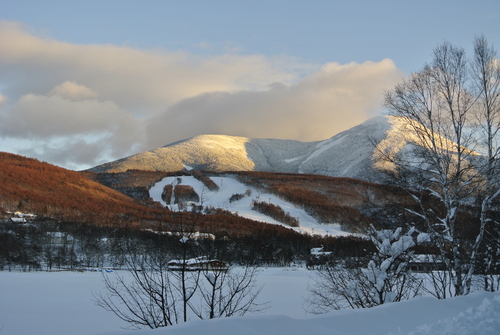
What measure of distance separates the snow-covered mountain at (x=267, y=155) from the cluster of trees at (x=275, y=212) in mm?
36652

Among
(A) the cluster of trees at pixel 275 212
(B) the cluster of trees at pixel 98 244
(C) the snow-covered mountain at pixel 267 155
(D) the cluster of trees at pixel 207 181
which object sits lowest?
(B) the cluster of trees at pixel 98 244

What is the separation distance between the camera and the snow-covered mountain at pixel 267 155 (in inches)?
4581

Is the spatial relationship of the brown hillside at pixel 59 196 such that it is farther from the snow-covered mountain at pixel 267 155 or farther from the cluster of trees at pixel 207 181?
the snow-covered mountain at pixel 267 155

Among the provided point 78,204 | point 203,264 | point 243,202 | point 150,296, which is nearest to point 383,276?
point 203,264

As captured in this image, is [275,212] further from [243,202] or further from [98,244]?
[98,244]

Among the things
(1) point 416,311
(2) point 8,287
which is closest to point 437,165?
(1) point 416,311

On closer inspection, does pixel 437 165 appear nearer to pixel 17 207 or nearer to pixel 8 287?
pixel 8 287

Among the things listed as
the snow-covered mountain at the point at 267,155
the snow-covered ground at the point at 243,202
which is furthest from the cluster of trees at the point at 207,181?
the snow-covered mountain at the point at 267,155

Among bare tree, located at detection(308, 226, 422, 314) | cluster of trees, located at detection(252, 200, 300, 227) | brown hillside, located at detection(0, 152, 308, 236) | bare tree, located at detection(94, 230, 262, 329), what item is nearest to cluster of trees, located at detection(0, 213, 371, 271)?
brown hillside, located at detection(0, 152, 308, 236)

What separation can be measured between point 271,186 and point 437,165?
232 feet

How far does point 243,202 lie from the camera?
72.6 metres

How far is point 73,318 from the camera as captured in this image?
1211 centimetres

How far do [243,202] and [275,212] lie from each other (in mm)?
9198

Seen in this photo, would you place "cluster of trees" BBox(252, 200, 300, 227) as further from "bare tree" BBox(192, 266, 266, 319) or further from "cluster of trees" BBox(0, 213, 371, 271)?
"bare tree" BBox(192, 266, 266, 319)
